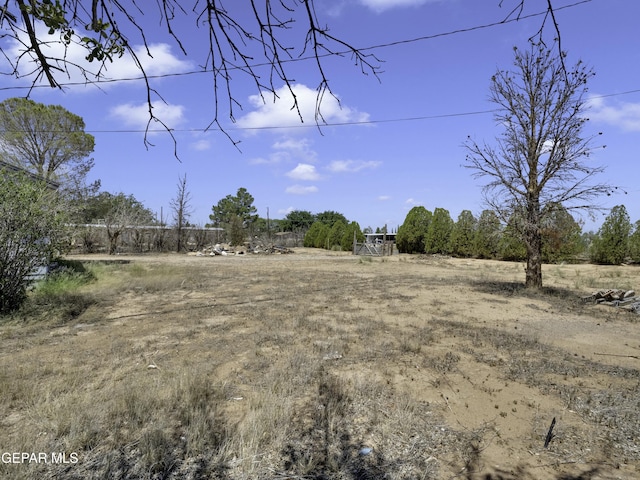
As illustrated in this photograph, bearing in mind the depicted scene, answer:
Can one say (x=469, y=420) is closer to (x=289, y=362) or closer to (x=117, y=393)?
(x=289, y=362)

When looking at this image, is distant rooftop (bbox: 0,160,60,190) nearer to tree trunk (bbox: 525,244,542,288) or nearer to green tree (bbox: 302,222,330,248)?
tree trunk (bbox: 525,244,542,288)

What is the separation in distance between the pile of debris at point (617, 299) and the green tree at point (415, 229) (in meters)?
17.2

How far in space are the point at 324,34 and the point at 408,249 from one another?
26950 millimetres

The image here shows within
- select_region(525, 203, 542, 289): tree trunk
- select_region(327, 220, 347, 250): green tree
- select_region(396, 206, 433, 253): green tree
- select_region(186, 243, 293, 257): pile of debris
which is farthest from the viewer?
select_region(327, 220, 347, 250): green tree

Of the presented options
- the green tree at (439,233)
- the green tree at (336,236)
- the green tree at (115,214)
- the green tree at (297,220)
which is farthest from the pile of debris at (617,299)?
the green tree at (297,220)

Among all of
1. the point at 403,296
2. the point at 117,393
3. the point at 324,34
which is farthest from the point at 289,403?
the point at 403,296

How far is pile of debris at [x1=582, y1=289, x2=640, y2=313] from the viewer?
8.21 meters

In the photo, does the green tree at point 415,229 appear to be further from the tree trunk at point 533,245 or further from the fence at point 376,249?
the tree trunk at point 533,245

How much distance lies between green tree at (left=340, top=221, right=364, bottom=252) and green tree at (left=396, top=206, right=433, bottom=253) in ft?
15.3

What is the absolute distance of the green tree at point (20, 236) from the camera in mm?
6828

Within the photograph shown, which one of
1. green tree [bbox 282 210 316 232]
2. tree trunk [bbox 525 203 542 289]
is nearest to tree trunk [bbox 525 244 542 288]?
tree trunk [bbox 525 203 542 289]

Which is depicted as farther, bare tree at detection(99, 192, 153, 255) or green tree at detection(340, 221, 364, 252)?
green tree at detection(340, 221, 364, 252)

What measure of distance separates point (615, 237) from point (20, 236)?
2262cm

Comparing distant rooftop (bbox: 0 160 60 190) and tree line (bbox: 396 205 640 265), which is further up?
distant rooftop (bbox: 0 160 60 190)
